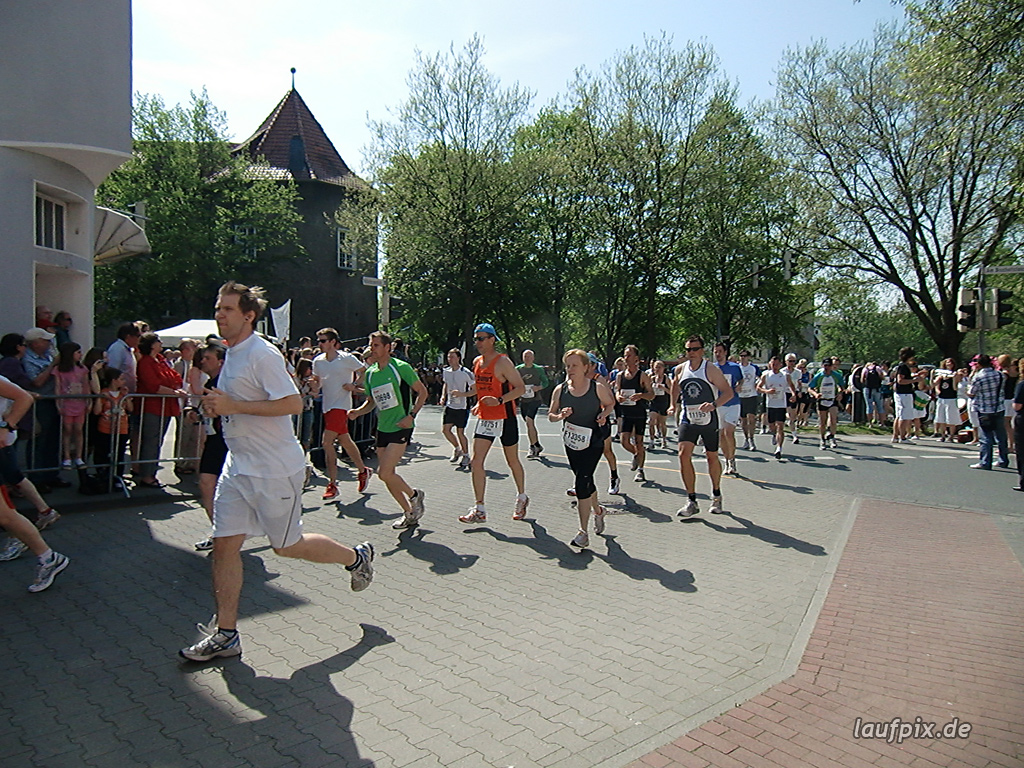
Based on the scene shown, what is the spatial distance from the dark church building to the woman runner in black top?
32.9 m

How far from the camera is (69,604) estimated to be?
5105 mm

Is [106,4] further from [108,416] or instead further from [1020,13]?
[1020,13]

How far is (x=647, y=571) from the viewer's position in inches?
244

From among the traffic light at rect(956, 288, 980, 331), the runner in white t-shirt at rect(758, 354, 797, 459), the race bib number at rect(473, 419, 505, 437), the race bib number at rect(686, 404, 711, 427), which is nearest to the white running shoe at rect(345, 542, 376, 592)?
the race bib number at rect(473, 419, 505, 437)

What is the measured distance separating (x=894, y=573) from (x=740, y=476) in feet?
17.6

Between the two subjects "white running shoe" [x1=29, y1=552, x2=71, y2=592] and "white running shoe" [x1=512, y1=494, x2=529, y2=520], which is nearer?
"white running shoe" [x1=29, y1=552, x2=71, y2=592]

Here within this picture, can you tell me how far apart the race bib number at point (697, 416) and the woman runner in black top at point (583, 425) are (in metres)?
1.87

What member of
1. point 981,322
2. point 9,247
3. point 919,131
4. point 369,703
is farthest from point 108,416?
point 919,131

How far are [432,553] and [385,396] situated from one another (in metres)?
1.70

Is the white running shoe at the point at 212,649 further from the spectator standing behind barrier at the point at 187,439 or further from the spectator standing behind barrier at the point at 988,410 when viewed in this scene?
the spectator standing behind barrier at the point at 988,410

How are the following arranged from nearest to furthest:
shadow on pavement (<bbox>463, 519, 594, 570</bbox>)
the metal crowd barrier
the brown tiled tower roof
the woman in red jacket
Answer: shadow on pavement (<bbox>463, 519, 594, 570</bbox>) < the metal crowd barrier < the woman in red jacket < the brown tiled tower roof

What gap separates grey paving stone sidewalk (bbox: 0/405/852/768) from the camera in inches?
132

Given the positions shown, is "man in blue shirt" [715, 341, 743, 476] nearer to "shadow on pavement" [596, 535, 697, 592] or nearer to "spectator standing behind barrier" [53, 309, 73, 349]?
"shadow on pavement" [596, 535, 697, 592]

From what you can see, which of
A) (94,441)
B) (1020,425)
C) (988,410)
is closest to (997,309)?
(988,410)
